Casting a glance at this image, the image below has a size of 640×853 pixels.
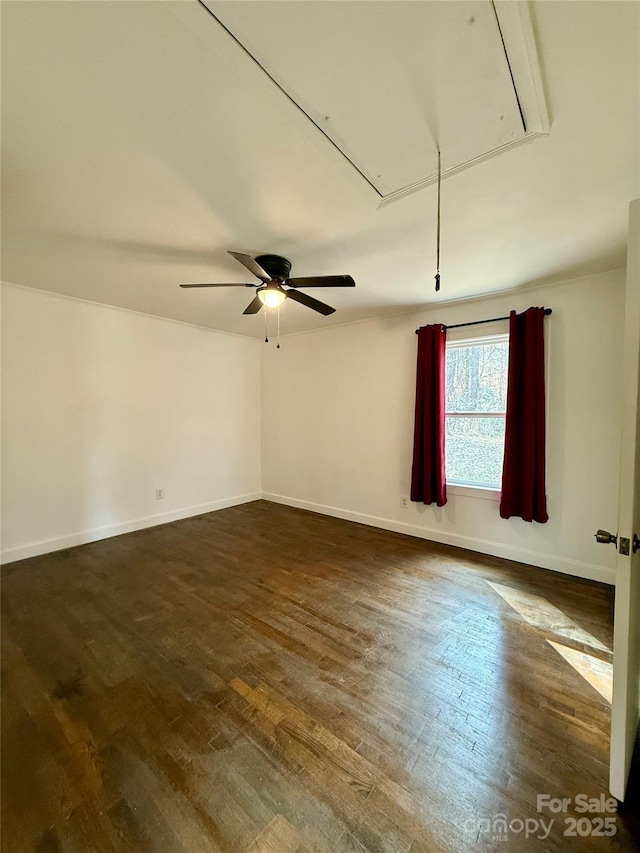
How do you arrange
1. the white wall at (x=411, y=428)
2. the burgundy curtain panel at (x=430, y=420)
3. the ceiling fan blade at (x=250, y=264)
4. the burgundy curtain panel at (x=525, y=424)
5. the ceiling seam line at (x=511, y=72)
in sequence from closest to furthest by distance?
the ceiling seam line at (x=511, y=72) → the ceiling fan blade at (x=250, y=264) → the white wall at (x=411, y=428) → the burgundy curtain panel at (x=525, y=424) → the burgundy curtain panel at (x=430, y=420)

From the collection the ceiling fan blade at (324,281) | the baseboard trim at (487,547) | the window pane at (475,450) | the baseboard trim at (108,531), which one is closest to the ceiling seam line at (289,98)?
the ceiling fan blade at (324,281)

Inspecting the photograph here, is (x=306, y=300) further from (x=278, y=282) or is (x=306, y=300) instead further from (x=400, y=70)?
(x=400, y=70)

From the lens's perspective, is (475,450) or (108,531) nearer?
(475,450)

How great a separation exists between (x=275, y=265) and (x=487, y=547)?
3309mm

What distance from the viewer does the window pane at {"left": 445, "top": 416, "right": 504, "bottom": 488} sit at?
3395mm

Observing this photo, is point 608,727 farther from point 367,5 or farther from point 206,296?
point 206,296

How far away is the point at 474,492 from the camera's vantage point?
343 centimetres

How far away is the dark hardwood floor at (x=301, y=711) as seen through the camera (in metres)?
1.13

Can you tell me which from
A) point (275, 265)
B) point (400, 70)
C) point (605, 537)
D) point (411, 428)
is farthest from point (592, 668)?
point (275, 265)

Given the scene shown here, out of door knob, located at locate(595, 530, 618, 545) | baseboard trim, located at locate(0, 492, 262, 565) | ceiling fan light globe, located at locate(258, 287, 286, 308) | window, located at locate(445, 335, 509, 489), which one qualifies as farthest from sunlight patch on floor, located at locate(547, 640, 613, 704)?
baseboard trim, located at locate(0, 492, 262, 565)

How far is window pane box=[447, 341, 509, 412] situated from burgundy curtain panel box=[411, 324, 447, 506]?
0.66 feet

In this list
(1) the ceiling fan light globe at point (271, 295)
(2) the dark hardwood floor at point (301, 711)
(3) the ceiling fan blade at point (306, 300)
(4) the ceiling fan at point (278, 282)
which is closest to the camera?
(2) the dark hardwood floor at point (301, 711)

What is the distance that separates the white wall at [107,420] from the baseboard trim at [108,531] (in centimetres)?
1

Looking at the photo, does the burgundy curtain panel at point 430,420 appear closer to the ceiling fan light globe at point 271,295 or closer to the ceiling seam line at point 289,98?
the ceiling fan light globe at point 271,295
